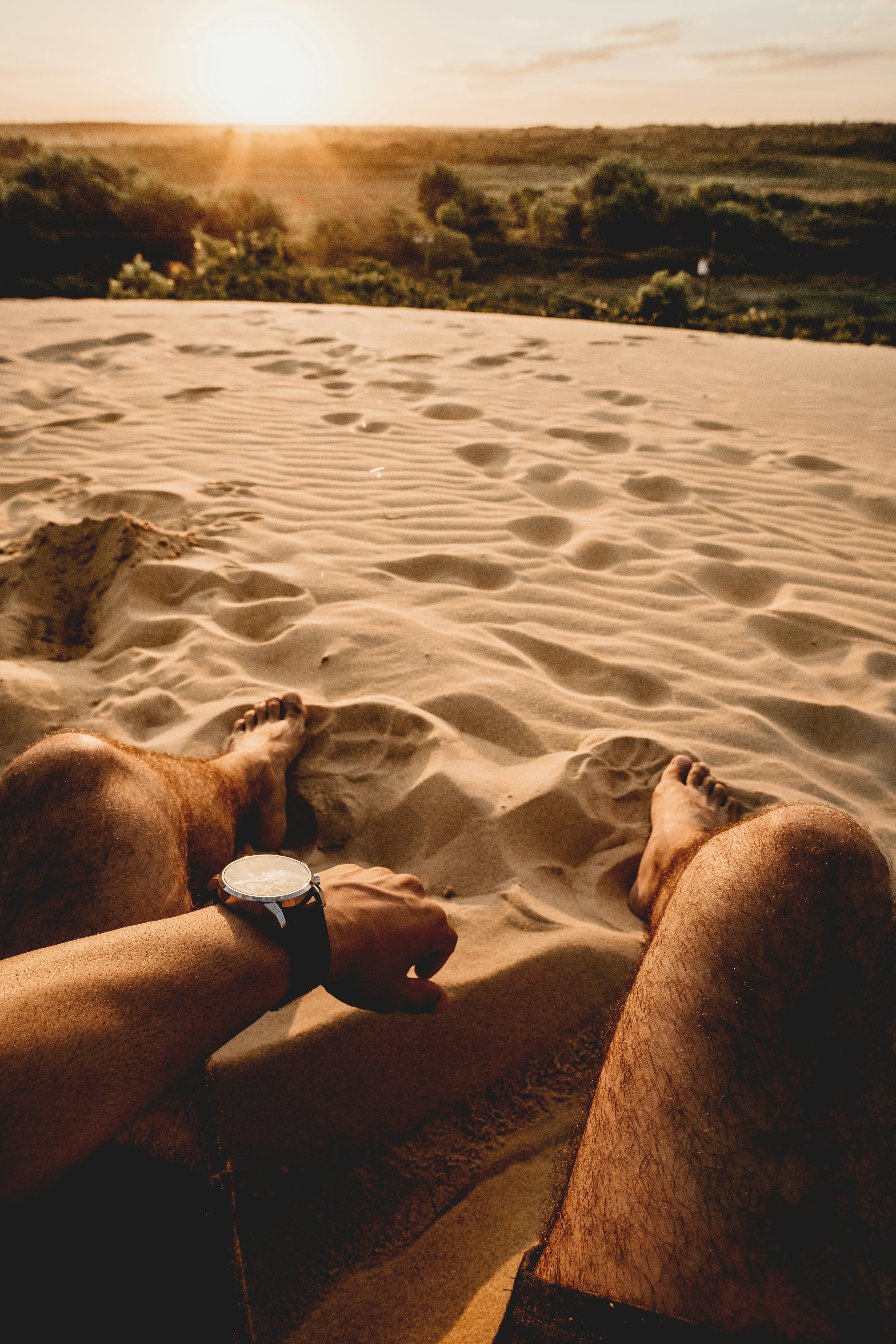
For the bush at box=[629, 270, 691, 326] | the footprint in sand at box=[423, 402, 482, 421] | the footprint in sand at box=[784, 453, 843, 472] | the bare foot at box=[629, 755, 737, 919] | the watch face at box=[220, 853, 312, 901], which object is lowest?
the bare foot at box=[629, 755, 737, 919]

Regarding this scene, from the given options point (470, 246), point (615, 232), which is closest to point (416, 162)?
point (615, 232)

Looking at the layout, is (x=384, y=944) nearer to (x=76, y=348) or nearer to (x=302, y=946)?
(x=302, y=946)

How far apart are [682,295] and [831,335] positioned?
171 cm

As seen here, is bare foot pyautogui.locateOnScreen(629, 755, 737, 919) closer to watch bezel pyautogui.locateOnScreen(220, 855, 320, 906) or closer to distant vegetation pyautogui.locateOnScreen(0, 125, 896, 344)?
watch bezel pyautogui.locateOnScreen(220, 855, 320, 906)

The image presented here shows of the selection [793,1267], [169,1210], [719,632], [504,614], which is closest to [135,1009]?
[169,1210]

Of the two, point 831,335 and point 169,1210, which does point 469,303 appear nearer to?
point 831,335

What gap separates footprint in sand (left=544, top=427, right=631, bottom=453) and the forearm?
10.6 ft

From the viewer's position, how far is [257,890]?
3.90 ft

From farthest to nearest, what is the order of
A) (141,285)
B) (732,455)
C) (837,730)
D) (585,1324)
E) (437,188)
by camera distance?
(437,188) < (141,285) < (732,455) < (837,730) < (585,1324)

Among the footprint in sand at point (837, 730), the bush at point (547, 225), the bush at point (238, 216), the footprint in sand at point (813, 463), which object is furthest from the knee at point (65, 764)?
the bush at point (547, 225)

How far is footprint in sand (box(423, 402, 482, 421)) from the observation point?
14.0 ft

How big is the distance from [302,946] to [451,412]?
3.65 meters

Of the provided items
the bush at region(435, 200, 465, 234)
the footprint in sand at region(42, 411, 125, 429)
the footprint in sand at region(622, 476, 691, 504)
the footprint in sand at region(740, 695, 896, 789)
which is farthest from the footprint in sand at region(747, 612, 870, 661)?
the bush at region(435, 200, 465, 234)

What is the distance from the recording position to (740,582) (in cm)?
268
